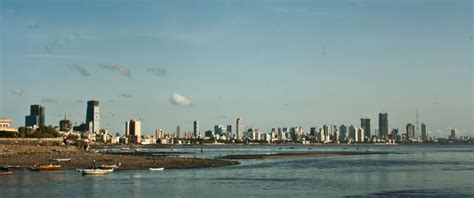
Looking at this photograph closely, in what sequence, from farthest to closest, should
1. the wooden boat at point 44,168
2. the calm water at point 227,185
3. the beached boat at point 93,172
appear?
the wooden boat at point 44,168
the beached boat at point 93,172
the calm water at point 227,185

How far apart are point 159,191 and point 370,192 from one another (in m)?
21.7

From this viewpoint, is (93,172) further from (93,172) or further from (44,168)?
(44,168)

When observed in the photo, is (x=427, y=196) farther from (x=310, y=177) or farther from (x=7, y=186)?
(x=7, y=186)

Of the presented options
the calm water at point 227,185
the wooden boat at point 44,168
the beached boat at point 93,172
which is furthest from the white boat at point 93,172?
the wooden boat at point 44,168

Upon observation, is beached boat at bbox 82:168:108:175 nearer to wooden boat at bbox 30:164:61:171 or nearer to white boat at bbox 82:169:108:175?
white boat at bbox 82:169:108:175

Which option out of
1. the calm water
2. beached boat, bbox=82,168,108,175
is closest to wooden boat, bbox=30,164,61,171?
the calm water

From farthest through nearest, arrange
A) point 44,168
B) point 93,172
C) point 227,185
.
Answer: point 44,168 < point 93,172 < point 227,185

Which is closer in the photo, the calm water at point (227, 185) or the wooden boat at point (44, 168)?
the calm water at point (227, 185)

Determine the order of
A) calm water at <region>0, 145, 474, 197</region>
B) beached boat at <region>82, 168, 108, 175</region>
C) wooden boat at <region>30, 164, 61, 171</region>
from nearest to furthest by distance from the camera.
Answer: calm water at <region>0, 145, 474, 197</region>, beached boat at <region>82, 168, 108, 175</region>, wooden boat at <region>30, 164, 61, 171</region>

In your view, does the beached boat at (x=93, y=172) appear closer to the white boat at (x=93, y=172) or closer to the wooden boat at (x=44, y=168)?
the white boat at (x=93, y=172)

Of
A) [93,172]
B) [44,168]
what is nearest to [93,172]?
[93,172]

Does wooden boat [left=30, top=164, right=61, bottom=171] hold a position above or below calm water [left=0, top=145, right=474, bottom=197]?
above

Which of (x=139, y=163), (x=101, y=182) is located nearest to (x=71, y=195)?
(x=101, y=182)

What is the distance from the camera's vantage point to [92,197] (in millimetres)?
55281
